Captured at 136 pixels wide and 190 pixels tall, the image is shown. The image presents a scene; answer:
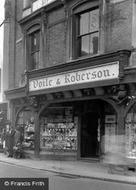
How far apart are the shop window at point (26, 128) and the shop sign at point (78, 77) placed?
2004 mm

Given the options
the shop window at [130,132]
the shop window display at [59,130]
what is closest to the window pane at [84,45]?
the shop window display at [59,130]

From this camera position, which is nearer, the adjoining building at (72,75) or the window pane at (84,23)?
the adjoining building at (72,75)

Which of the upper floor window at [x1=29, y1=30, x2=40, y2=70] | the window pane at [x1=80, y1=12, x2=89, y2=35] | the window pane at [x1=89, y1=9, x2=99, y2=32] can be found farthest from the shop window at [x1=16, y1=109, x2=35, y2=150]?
the window pane at [x1=89, y1=9, x2=99, y2=32]

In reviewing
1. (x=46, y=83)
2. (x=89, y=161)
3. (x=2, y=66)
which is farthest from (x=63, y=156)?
(x=2, y=66)

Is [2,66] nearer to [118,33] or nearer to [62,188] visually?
[118,33]

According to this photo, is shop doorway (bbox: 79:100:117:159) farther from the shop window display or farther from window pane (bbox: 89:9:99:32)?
window pane (bbox: 89:9:99:32)

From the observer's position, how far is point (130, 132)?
13.9 metres

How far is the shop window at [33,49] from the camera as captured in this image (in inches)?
792

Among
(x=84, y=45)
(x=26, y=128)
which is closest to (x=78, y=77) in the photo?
(x=84, y=45)

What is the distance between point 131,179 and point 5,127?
1234 cm

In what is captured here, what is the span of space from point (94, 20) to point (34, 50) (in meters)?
5.32

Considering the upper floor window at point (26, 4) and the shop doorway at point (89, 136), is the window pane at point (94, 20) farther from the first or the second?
the upper floor window at point (26, 4)

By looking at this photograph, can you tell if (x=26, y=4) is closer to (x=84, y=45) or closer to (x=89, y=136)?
(x=84, y=45)

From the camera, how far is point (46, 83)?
58.5 feet
